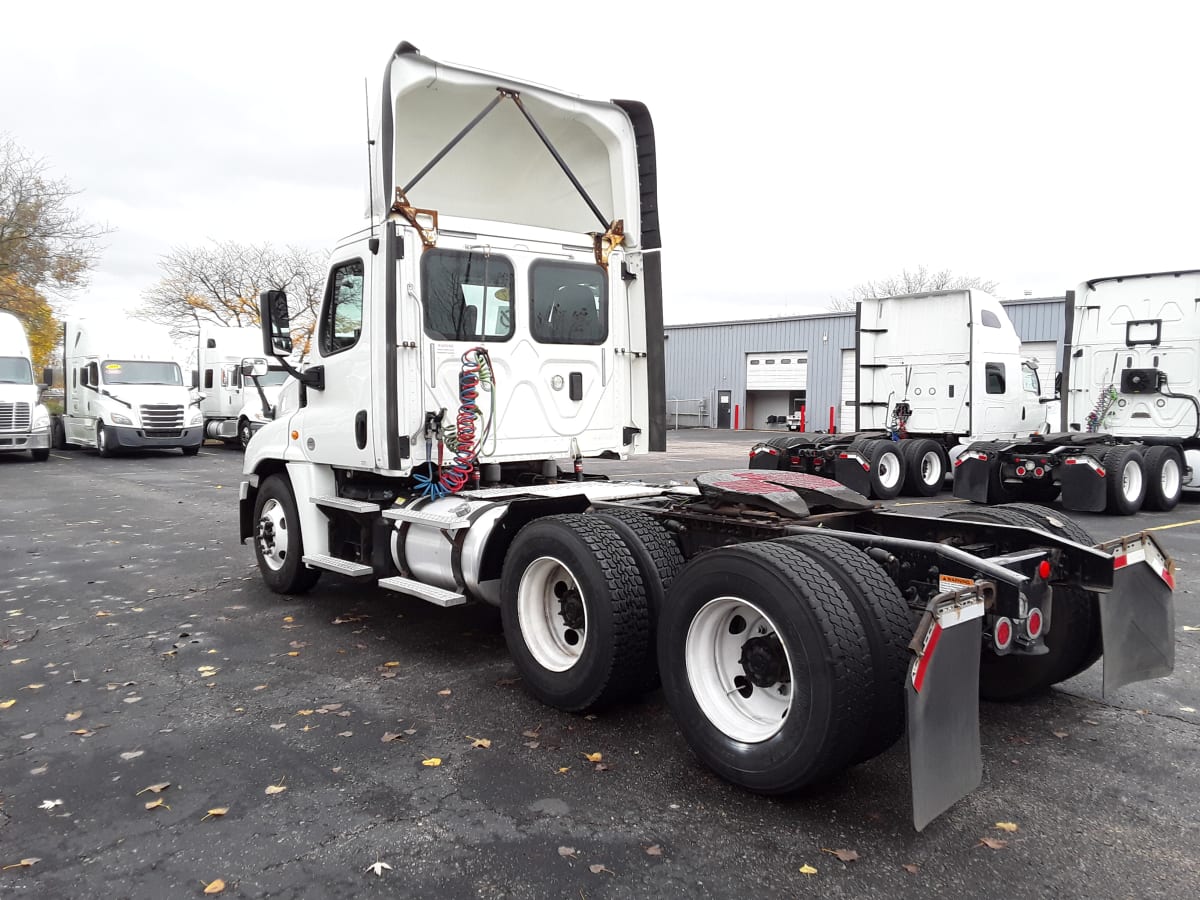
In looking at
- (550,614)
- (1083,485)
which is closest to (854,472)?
(1083,485)

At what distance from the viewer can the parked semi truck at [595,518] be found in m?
3.31

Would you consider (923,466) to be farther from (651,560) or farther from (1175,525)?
(651,560)

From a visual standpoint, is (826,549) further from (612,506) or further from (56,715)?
(56,715)

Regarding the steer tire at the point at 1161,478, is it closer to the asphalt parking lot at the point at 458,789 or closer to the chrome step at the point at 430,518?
the asphalt parking lot at the point at 458,789

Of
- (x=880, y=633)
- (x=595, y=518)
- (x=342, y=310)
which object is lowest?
(x=880, y=633)

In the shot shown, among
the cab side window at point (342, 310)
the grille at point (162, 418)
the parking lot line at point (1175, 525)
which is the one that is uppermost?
the cab side window at point (342, 310)

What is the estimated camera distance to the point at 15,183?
31.6 m

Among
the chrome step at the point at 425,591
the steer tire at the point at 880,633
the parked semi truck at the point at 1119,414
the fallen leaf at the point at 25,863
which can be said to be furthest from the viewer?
the parked semi truck at the point at 1119,414

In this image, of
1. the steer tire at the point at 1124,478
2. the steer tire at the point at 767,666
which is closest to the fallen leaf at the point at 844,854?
the steer tire at the point at 767,666

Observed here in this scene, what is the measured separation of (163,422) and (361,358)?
60.2 ft

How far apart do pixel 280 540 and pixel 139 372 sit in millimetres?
18055

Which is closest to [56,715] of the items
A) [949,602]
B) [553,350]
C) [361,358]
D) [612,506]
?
[361,358]

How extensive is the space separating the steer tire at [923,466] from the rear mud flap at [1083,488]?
8.84 feet

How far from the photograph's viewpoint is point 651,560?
4.38m
